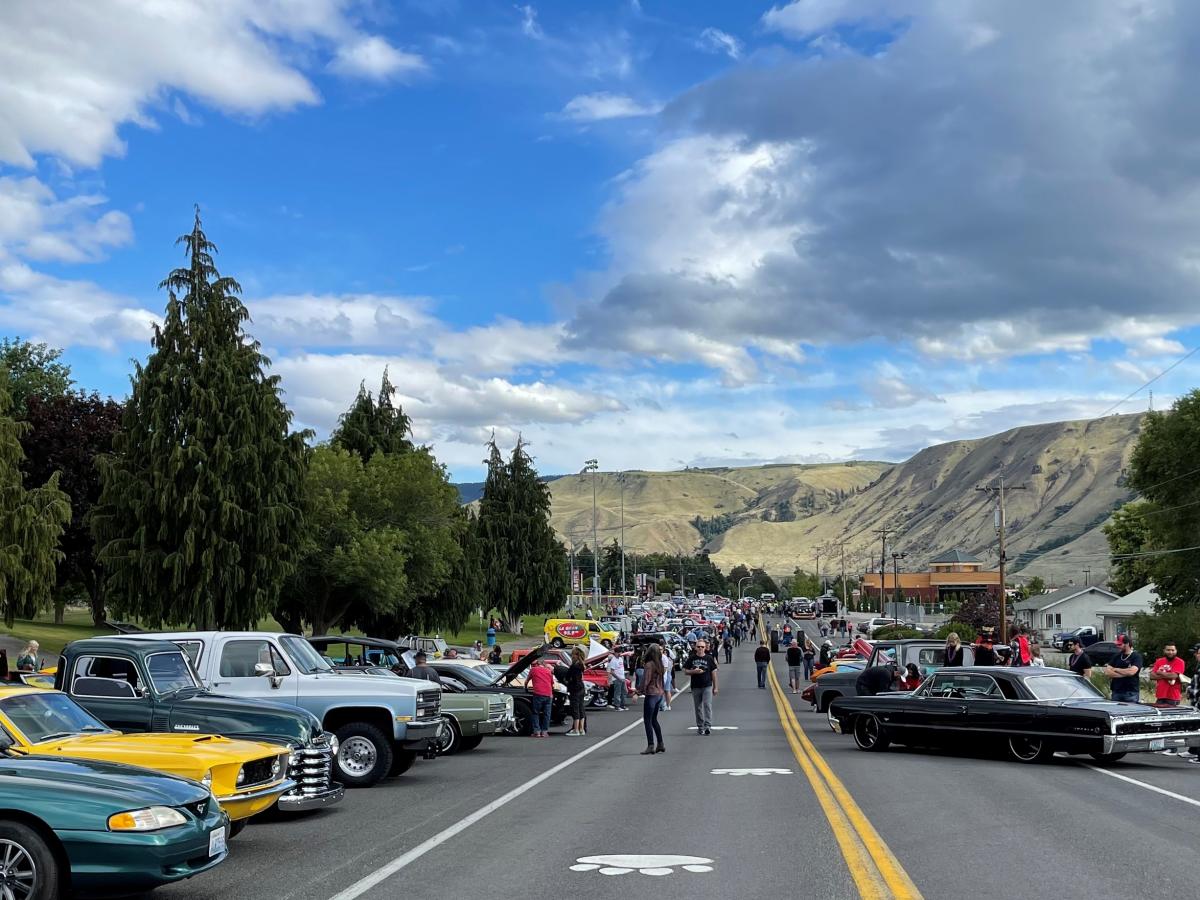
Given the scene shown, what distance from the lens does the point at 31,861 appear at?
7770mm

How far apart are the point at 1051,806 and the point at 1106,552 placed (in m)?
195

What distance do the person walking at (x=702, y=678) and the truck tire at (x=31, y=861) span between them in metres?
15.7

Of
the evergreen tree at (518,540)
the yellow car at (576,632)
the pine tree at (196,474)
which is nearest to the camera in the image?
the pine tree at (196,474)

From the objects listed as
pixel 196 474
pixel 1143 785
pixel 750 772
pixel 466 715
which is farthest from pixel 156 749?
pixel 196 474

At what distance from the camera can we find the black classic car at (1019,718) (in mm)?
17484

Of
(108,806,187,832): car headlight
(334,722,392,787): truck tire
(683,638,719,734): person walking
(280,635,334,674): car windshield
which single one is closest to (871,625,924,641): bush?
(683,638,719,734): person walking

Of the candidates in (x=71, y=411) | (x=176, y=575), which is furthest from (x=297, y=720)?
(x=71, y=411)

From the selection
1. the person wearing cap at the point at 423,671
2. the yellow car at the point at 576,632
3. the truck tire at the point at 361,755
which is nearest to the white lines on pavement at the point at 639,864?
the truck tire at the point at 361,755

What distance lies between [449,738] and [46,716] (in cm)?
1081

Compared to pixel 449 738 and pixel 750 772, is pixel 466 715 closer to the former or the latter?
pixel 449 738

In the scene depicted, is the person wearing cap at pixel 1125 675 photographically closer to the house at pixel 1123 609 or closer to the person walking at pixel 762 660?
the person walking at pixel 762 660

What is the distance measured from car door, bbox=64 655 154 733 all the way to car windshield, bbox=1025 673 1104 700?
12.4 meters

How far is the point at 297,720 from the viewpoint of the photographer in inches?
509

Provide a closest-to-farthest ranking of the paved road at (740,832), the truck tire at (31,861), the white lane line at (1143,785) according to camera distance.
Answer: the truck tire at (31,861) → the paved road at (740,832) → the white lane line at (1143,785)
